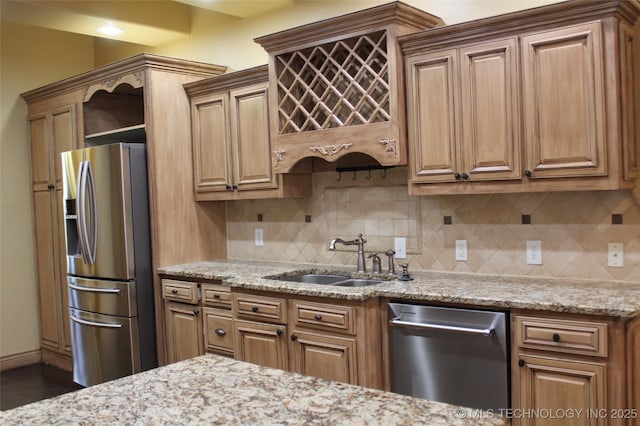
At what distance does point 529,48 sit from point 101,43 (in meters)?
4.44

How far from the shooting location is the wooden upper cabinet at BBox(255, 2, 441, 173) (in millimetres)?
3324

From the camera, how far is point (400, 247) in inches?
150

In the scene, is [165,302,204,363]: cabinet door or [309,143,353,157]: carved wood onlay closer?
[309,143,353,157]: carved wood onlay

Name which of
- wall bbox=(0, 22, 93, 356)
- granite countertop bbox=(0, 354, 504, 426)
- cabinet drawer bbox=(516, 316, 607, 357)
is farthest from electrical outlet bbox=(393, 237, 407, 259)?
wall bbox=(0, 22, 93, 356)

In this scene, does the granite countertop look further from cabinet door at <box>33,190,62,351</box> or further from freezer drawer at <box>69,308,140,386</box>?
cabinet door at <box>33,190,62,351</box>

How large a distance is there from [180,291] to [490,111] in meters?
2.37

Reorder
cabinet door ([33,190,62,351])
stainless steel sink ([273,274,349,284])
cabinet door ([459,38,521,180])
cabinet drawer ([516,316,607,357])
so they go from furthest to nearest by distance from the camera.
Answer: cabinet door ([33,190,62,351]) < stainless steel sink ([273,274,349,284]) < cabinet door ([459,38,521,180]) < cabinet drawer ([516,316,607,357])

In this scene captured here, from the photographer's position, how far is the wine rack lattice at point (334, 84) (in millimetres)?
3412

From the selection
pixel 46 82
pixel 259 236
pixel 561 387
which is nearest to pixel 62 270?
pixel 46 82

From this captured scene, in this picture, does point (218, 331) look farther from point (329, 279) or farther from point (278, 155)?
point (278, 155)

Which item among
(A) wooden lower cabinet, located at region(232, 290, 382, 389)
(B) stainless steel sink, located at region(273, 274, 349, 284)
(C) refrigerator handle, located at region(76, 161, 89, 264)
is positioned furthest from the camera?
(C) refrigerator handle, located at region(76, 161, 89, 264)

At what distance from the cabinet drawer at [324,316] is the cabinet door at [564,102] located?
1.17 m

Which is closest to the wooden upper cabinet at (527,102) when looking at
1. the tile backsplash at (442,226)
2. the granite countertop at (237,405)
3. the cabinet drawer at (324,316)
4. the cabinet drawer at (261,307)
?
the tile backsplash at (442,226)

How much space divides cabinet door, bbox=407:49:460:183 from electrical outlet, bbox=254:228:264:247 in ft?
5.36
